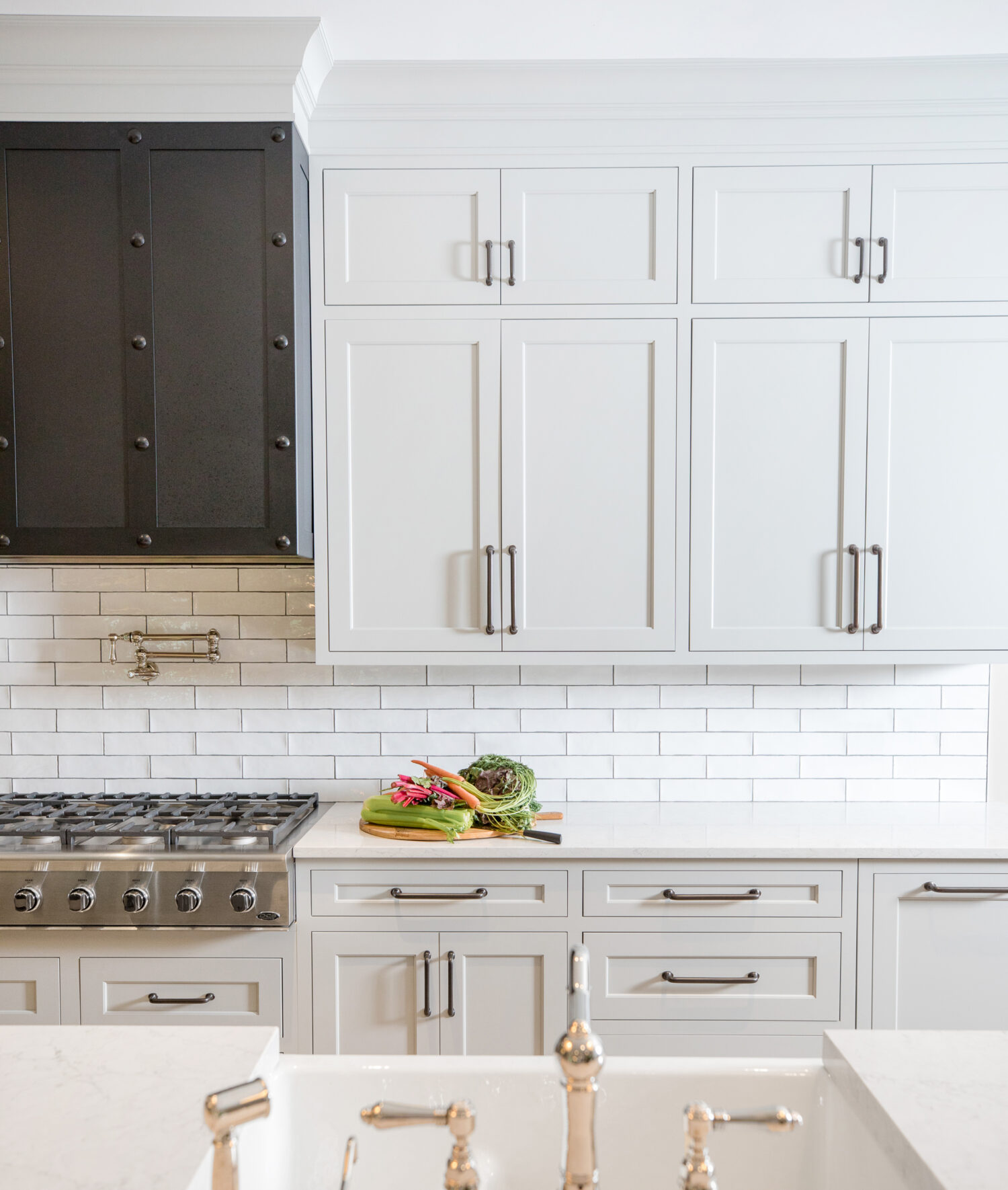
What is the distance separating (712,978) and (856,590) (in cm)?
109

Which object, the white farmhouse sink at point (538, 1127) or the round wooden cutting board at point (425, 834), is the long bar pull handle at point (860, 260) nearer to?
the round wooden cutting board at point (425, 834)

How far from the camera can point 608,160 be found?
91.6 inches

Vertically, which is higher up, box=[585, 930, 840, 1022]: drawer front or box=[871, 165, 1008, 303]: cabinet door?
box=[871, 165, 1008, 303]: cabinet door

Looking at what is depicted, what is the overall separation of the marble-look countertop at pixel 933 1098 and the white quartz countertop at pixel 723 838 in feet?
3.28

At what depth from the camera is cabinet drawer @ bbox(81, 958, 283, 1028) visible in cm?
213

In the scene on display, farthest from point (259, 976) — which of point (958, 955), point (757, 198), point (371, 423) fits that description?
point (757, 198)

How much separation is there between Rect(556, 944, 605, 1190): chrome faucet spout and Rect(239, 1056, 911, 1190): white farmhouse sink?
30 cm

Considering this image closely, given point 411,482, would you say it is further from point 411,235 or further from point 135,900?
point 135,900

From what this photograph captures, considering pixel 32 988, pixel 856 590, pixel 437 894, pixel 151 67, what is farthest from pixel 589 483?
pixel 32 988

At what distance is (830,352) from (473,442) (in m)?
1.01

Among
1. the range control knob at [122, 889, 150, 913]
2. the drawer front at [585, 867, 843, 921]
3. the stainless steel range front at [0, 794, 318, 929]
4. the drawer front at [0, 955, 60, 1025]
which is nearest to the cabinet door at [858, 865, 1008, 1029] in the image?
the drawer front at [585, 867, 843, 921]

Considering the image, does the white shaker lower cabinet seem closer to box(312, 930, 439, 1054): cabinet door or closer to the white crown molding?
box(312, 930, 439, 1054): cabinet door

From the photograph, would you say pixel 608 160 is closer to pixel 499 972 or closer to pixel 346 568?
pixel 346 568

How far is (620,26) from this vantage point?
89.1 inches
